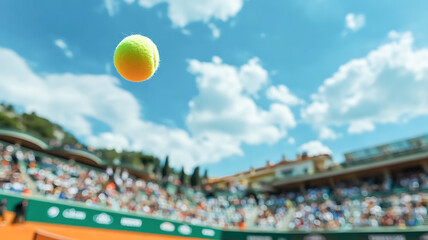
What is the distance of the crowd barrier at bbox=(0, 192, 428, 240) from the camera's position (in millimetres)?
11589

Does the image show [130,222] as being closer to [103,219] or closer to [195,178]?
[103,219]

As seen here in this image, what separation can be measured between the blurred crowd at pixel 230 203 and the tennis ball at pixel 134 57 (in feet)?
40.5

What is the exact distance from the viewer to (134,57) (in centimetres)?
380

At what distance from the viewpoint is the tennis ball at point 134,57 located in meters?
3.80

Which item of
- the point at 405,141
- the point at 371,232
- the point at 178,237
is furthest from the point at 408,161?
the point at 178,237

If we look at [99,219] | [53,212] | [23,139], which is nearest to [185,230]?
[99,219]

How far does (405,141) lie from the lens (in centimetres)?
2283

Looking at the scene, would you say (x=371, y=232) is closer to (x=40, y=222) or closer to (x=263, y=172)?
(x=40, y=222)

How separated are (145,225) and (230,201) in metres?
11.2

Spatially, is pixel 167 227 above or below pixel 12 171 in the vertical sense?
below

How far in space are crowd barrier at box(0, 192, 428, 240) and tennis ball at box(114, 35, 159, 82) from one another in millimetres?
10515

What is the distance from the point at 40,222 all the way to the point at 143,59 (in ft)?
36.3

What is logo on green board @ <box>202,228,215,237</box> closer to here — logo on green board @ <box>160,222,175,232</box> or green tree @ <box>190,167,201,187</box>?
logo on green board @ <box>160,222,175,232</box>

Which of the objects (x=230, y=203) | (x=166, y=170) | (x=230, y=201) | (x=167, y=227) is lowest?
(x=167, y=227)
